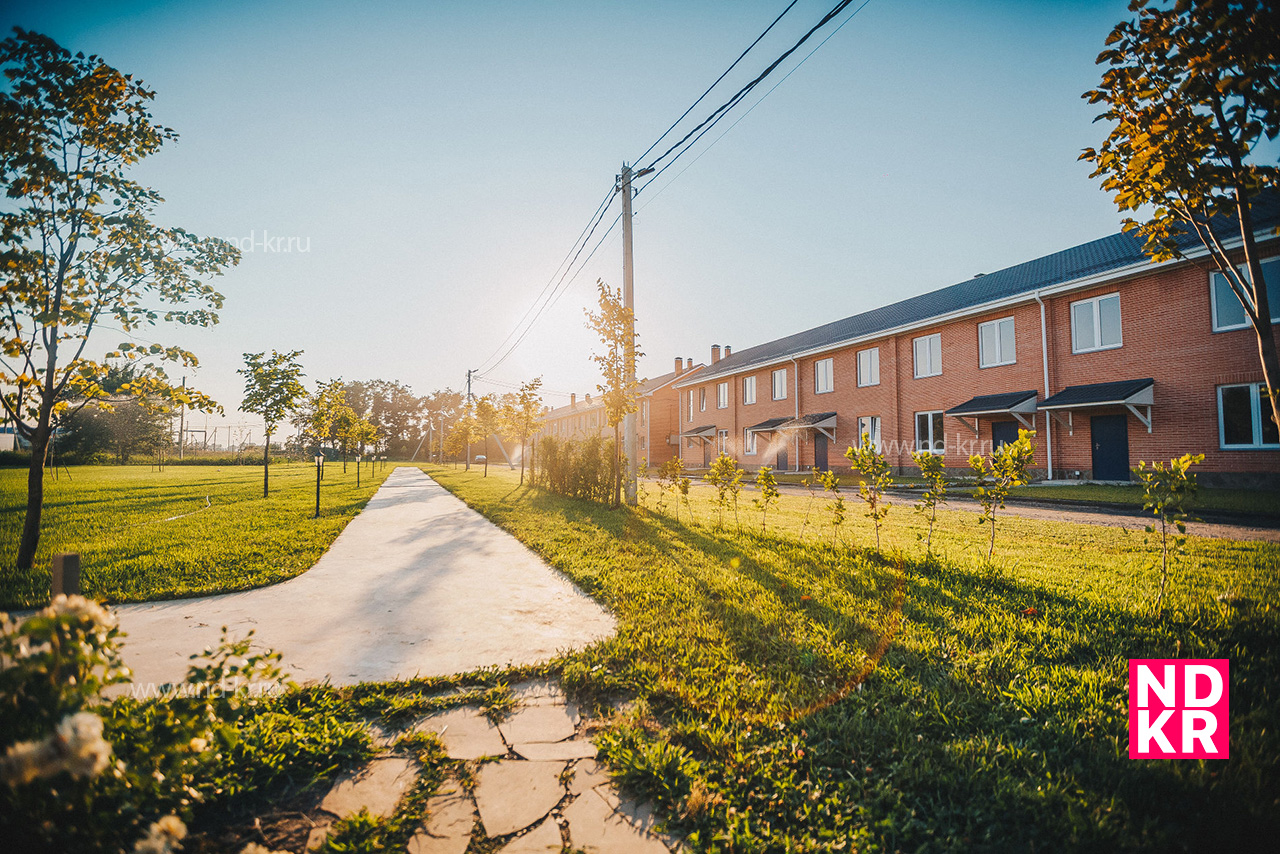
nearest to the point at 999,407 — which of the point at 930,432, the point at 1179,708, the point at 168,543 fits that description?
the point at 930,432

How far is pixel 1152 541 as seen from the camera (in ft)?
22.0

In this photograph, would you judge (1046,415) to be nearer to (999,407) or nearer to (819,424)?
(999,407)

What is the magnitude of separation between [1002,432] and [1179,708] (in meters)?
17.3

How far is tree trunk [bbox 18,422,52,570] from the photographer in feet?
16.1

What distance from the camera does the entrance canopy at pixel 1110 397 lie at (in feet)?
44.1

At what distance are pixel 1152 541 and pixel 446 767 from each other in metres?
8.75

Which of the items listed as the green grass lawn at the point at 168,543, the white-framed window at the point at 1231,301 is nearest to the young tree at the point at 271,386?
the green grass lawn at the point at 168,543


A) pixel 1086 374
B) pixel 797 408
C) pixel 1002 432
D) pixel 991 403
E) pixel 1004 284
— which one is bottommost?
pixel 1002 432

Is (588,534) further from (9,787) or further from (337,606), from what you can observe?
(9,787)

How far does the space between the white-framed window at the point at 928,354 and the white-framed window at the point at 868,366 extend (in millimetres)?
1653

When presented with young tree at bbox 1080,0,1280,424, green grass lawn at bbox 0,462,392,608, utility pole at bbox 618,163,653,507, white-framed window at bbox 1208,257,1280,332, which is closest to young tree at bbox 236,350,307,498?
green grass lawn at bbox 0,462,392,608

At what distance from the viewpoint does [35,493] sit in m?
5.00

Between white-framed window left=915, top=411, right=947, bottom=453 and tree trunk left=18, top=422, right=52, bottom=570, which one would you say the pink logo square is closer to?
tree trunk left=18, top=422, right=52, bottom=570

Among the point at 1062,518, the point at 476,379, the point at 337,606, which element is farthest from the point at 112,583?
the point at 476,379
